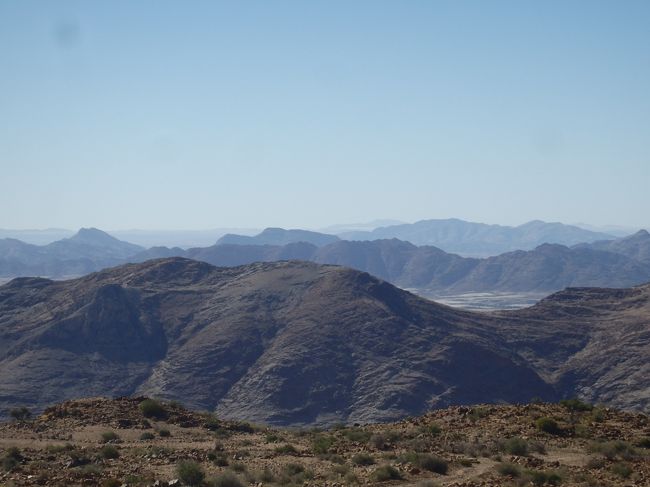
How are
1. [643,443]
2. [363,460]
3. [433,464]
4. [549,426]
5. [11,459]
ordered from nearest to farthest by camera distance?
[433,464]
[363,460]
[11,459]
[643,443]
[549,426]

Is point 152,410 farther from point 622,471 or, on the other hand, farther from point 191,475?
point 622,471

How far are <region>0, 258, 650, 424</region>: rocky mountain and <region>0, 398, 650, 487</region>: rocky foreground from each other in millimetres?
44707

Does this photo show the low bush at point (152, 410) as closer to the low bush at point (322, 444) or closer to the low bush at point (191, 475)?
the low bush at point (322, 444)

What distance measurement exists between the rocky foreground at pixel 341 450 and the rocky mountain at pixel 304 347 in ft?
147

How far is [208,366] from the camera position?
8319 centimetres

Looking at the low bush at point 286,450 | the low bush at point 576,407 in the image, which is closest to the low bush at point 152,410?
the low bush at point 286,450

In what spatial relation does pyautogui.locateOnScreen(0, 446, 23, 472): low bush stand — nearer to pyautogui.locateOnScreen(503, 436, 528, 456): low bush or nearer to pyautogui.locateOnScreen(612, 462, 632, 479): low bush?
pyautogui.locateOnScreen(503, 436, 528, 456): low bush

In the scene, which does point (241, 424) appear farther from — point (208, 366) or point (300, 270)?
point (300, 270)

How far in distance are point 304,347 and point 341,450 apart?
2526 inches

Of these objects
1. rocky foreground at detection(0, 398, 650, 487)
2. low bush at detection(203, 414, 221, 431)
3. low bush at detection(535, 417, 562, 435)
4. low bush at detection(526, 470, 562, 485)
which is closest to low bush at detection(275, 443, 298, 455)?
rocky foreground at detection(0, 398, 650, 487)

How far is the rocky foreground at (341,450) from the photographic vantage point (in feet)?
56.6

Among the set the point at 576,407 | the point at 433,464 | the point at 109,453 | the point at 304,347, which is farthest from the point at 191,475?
the point at 304,347

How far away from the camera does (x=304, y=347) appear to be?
8512 cm

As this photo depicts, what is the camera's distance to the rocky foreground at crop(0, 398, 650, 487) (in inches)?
680
